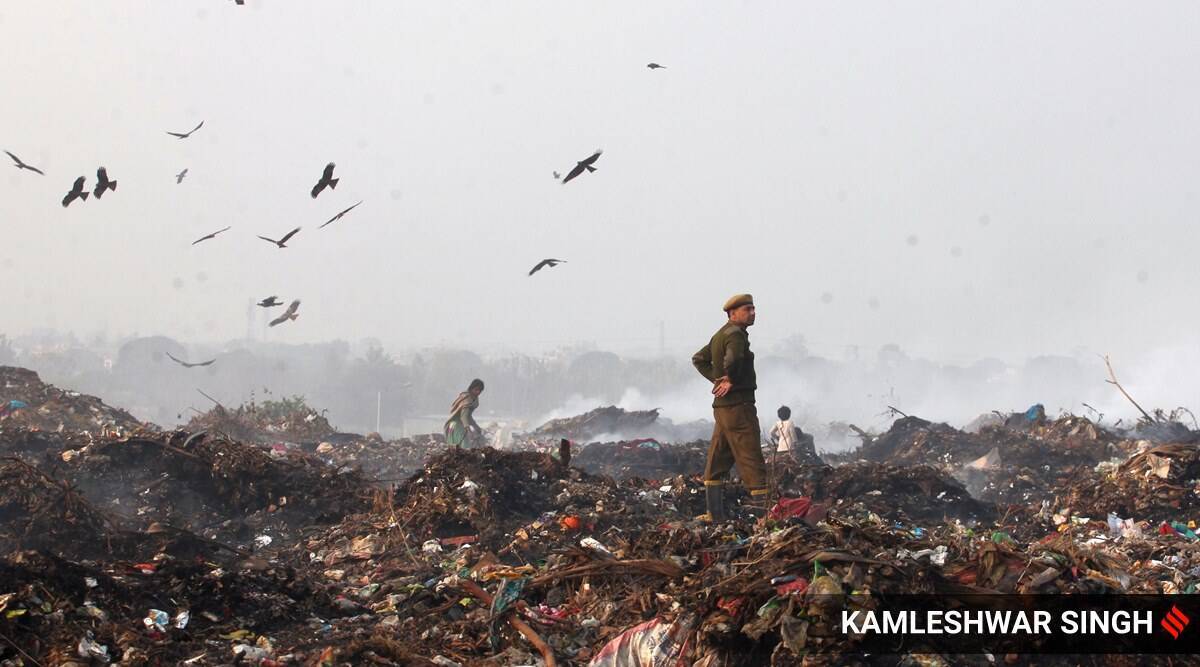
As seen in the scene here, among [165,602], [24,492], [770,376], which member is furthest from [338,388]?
[165,602]

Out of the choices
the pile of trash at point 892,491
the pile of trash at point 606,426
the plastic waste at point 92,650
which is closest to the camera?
the plastic waste at point 92,650

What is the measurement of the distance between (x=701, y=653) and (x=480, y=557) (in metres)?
2.78

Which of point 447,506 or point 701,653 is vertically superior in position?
point 447,506

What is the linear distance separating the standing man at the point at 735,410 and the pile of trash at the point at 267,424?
34.2ft

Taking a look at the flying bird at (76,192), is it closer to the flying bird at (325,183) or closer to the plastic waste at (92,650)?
the flying bird at (325,183)

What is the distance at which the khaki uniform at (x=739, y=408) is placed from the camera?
6.79 metres

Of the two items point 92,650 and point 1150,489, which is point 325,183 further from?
point 1150,489

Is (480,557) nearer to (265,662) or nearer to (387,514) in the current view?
(387,514)

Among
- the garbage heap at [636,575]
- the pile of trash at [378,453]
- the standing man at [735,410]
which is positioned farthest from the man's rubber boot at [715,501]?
the pile of trash at [378,453]

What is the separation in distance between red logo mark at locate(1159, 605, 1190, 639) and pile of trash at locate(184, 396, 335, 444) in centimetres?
1368

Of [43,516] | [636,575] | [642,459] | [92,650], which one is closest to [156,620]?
[92,650]

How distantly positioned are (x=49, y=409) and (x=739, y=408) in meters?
12.0

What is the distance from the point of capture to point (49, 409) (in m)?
14.7

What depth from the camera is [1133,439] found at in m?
13.5
